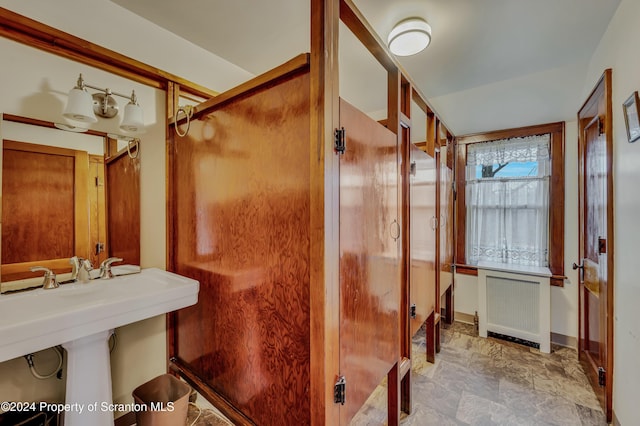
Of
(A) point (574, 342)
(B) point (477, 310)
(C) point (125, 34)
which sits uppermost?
(C) point (125, 34)

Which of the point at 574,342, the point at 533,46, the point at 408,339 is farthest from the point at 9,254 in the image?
the point at 574,342

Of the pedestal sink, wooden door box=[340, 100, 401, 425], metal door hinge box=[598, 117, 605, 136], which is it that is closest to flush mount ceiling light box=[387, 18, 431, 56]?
wooden door box=[340, 100, 401, 425]

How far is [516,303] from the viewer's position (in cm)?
274

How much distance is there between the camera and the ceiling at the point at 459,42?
1.63 meters

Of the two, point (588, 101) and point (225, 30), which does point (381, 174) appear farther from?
point (588, 101)

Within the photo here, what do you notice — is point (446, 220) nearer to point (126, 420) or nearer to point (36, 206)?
point (126, 420)

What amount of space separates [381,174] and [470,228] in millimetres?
2437

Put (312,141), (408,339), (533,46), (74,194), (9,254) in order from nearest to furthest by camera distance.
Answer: (312,141), (9,254), (74,194), (408,339), (533,46)

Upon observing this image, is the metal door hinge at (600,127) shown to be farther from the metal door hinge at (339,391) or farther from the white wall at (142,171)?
the white wall at (142,171)

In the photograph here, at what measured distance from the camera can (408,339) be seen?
1.74m

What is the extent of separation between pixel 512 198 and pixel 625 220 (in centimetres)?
155

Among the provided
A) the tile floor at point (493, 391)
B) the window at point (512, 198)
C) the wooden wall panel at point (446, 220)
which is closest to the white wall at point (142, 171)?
the tile floor at point (493, 391)

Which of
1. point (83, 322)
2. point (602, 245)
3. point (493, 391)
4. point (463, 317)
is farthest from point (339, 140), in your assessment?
point (463, 317)

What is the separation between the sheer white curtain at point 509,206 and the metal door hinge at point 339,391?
9.17 feet
